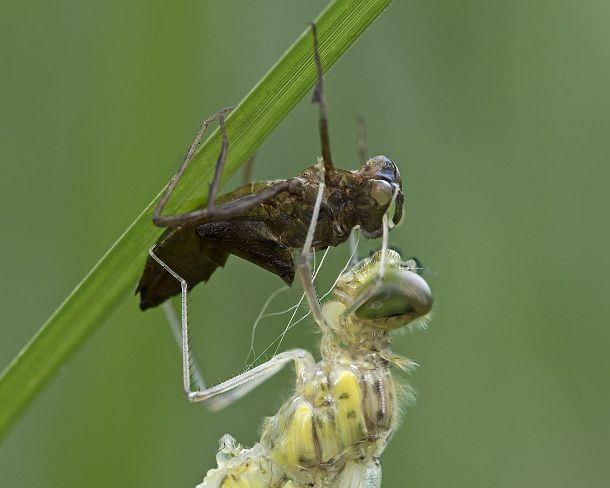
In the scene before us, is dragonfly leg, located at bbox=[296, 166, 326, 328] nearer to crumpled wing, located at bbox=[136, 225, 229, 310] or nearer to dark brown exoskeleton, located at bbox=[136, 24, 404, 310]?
dark brown exoskeleton, located at bbox=[136, 24, 404, 310]

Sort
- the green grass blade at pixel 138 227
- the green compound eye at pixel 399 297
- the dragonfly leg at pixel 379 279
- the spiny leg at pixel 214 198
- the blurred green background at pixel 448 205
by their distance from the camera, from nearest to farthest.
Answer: the green grass blade at pixel 138 227, the spiny leg at pixel 214 198, the dragonfly leg at pixel 379 279, the green compound eye at pixel 399 297, the blurred green background at pixel 448 205

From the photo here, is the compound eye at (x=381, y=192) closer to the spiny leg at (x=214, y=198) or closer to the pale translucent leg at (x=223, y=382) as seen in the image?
the spiny leg at (x=214, y=198)

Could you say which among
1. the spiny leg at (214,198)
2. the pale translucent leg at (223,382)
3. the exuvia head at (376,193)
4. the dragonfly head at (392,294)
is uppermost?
the exuvia head at (376,193)

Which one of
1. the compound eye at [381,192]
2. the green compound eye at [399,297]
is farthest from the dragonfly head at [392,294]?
the compound eye at [381,192]

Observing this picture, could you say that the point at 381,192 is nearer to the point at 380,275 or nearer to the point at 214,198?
the point at 380,275

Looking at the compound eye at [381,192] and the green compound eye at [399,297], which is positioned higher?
the compound eye at [381,192]

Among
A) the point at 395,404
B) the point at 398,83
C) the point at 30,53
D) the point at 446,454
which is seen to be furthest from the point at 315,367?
the point at 30,53
